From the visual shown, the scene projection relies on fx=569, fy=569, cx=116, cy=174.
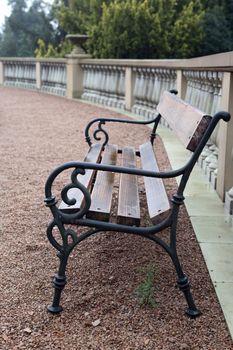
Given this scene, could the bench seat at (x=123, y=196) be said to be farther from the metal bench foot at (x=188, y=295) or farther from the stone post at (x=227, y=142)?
the stone post at (x=227, y=142)

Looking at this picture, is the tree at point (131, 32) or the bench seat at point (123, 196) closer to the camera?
the bench seat at point (123, 196)

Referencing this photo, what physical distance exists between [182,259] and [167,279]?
1.21ft

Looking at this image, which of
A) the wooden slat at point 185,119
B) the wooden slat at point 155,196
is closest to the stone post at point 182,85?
the wooden slat at point 185,119

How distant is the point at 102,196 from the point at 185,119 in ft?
2.43

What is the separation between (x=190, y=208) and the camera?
4.70m

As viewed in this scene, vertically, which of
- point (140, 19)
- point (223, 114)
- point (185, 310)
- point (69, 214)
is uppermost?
point (140, 19)

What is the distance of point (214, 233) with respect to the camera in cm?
409

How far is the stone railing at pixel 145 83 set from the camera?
477cm

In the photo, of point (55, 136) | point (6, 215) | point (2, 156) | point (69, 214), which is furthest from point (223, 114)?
point (55, 136)

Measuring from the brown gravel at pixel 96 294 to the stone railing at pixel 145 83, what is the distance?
3.16ft

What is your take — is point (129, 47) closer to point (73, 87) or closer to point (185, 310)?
point (73, 87)

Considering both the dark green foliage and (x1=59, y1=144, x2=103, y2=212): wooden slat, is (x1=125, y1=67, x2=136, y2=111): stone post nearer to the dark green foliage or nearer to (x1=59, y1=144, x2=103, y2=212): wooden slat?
(x1=59, y1=144, x2=103, y2=212): wooden slat

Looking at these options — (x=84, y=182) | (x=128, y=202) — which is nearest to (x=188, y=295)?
(x=128, y=202)

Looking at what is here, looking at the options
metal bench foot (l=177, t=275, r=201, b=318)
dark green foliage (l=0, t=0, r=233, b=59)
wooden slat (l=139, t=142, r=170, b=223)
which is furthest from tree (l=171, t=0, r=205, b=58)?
metal bench foot (l=177, t=275, r=201, b=318)
